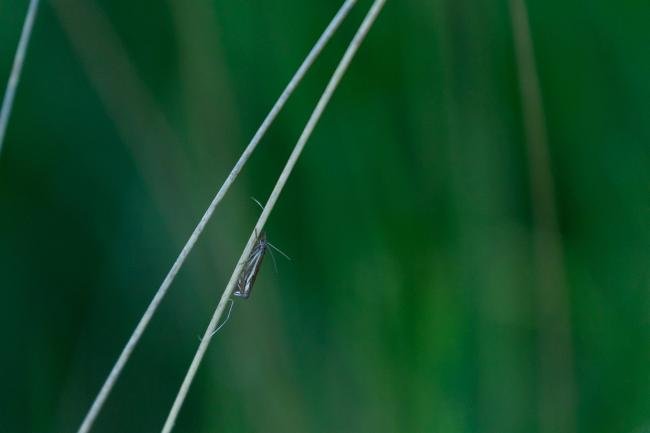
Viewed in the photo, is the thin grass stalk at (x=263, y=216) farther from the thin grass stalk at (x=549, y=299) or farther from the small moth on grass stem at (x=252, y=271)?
the thin grass stalk at (x=549, y=299)

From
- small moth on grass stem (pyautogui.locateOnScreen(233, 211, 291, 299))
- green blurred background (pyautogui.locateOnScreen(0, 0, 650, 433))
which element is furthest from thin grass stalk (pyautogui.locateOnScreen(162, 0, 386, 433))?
green blurred background (pyautogui.locateOnScreen(0, 0, 650, 433))

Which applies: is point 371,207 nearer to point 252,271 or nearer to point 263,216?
point 252,271

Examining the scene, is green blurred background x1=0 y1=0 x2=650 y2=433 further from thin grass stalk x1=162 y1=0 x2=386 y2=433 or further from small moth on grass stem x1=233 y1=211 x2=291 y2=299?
thin grass stalk x1=162 y1=0 x2=386 y2=433

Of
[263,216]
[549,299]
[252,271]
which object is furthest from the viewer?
[549,299]

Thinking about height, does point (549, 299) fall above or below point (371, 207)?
below

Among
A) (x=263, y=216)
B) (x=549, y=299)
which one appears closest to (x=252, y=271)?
(x=263, y=216)

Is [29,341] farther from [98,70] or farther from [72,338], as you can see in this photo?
[98,70]

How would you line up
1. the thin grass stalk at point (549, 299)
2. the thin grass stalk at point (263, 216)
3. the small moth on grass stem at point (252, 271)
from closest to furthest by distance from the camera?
the thin grass stalk at point (263, 216) < the small moth on grass stem at point (252, 271) < the thin grass stalk at point (549, 299)

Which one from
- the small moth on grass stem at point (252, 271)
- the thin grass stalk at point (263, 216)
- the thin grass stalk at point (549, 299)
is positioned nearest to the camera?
the thin grass stalk at point (263, 216)

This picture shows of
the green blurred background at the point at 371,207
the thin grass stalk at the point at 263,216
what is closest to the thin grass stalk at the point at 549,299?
the green blurred background at the point at 371,207
